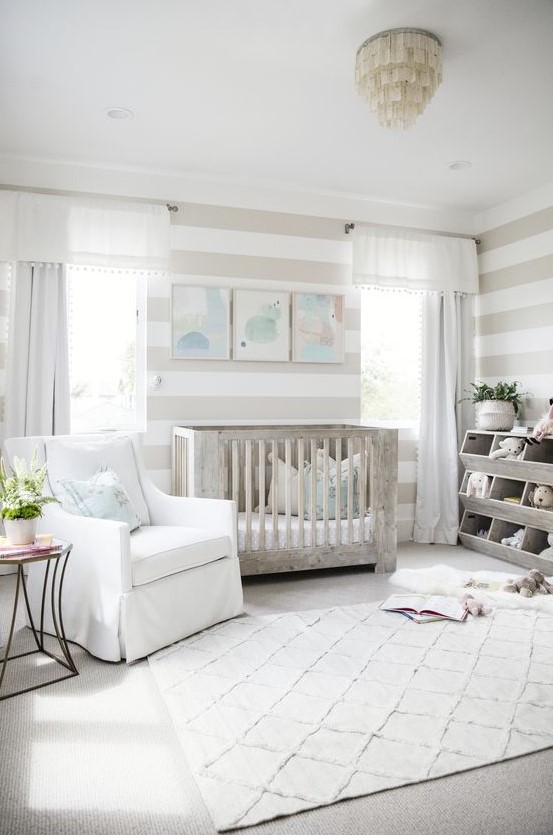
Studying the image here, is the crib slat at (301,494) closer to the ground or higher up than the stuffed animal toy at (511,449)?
closer to the ground

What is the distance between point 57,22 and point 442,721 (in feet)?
9.30

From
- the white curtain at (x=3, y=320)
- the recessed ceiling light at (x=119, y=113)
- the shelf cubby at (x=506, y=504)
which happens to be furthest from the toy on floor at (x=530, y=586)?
the recessed ceiling light at (x=119, y=113)

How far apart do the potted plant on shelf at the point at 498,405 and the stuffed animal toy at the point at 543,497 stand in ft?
1.95

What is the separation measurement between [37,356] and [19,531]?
5.64 ft

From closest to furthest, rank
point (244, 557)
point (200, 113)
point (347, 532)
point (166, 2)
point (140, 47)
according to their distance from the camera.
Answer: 1. point (166, 2)
2. point (140, 47)
3. point (200, 113)
4. point (244, 557)
5. point (347, 532)

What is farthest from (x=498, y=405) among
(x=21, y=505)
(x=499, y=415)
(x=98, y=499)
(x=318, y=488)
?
(x=21, y=505)

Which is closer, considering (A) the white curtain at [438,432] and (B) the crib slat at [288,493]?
(B) the crib slat at [288,493]

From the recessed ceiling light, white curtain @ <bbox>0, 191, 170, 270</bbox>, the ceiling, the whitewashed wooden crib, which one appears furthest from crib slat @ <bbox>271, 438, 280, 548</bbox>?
the recessed ceiling light

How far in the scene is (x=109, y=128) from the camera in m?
3.37

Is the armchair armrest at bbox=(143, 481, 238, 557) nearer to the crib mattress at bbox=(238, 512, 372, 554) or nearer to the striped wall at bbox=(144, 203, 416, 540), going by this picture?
the crib mattress at bbox=(238, 512, 372, 554)

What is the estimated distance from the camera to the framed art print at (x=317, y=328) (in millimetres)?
4285

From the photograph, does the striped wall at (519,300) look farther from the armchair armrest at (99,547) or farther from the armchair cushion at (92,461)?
the armchair armrest at (99,547)

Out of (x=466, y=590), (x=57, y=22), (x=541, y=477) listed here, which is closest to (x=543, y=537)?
(x=541, y=477)

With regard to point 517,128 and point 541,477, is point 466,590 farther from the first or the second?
point 517,128
